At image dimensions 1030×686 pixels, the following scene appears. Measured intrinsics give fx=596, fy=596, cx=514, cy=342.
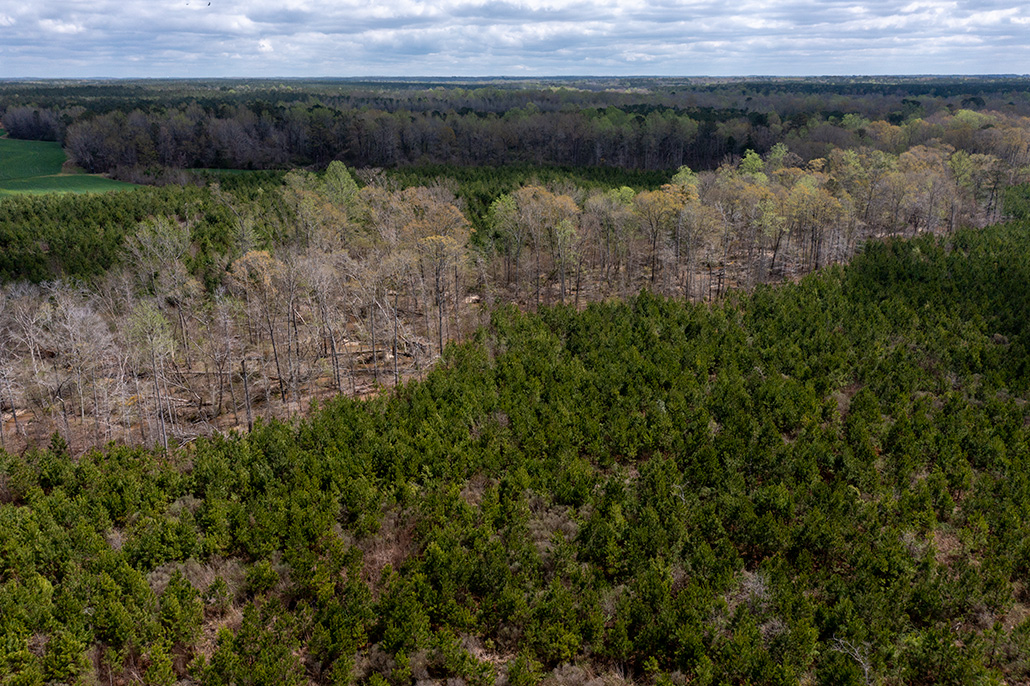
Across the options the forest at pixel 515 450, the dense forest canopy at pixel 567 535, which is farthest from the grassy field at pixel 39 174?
the dense forest canopy at pixel 567 535

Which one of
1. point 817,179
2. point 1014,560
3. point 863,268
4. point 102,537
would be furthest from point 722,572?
point 817,179

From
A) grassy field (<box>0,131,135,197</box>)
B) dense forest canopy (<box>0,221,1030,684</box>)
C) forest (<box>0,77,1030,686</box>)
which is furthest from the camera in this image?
grassy field (<box>0,131,135,197</box>)

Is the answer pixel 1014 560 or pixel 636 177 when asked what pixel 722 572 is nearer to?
pixel 1014 560

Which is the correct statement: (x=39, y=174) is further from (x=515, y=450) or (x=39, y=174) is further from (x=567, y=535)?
(x=567, y=535)

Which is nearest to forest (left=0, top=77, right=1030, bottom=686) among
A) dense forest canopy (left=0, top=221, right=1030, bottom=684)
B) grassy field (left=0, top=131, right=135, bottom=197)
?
dense forest canopy (left=0, top=221, right=1030, bottom=684)

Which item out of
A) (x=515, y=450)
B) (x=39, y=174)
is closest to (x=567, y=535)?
(x=515, y=450)

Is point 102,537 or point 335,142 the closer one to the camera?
point 102,537

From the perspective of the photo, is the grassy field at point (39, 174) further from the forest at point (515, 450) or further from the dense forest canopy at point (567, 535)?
the dense forest canopy at point (567, 535)

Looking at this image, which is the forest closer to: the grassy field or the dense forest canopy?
the dense forest canopy
